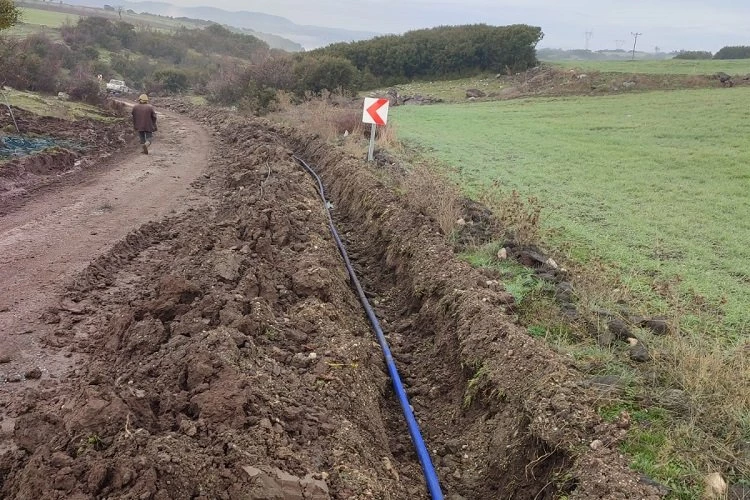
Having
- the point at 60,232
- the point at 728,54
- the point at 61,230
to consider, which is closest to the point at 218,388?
the point at 60,232

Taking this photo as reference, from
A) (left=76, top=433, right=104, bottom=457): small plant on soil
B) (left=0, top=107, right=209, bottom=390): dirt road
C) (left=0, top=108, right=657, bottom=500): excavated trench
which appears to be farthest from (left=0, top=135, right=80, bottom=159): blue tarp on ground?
(left=76, top=433, right=104, bottom=457): small plant on soil

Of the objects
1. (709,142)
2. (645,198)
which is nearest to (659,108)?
(709,142)

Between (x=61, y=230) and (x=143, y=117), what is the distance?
8.30m

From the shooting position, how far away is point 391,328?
274 inches

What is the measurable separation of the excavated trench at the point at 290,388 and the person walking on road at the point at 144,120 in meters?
9.26

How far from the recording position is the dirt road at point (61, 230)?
569 centimetres

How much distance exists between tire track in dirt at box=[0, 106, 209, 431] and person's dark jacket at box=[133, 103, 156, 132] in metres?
0.82

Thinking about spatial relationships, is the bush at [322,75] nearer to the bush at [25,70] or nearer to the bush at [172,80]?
the bush at [25,70]

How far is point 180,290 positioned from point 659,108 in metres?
26.3

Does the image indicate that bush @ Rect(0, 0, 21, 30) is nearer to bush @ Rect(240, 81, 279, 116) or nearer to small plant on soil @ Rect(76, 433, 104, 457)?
bush @ Rect(240, 81, 279, 116)

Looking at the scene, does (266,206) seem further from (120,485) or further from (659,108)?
(659,108)

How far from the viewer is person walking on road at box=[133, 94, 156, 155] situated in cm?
1620

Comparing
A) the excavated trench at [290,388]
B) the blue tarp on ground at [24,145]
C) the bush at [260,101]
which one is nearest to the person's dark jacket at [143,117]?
the blue tarp on ground at [24,145]

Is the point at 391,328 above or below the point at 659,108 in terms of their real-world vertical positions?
below
